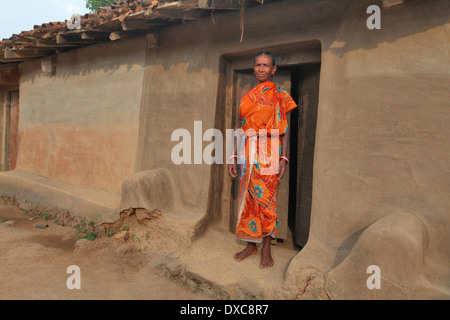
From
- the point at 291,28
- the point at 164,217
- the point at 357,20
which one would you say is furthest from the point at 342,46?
the point at 164,217

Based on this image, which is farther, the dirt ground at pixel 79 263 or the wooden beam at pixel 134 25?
the wooden beam at pixel 134 25

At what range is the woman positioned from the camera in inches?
120

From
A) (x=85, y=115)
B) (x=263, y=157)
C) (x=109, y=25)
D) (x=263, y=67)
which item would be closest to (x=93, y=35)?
(x=109, y=25)

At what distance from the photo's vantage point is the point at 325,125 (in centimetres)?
291

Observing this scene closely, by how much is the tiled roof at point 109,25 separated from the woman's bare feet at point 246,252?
7.92 ft

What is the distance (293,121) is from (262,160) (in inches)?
48.8

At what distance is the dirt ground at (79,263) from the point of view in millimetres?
2943

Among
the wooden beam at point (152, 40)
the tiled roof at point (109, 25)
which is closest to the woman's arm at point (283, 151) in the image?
the tiled roof at point (109, 25)

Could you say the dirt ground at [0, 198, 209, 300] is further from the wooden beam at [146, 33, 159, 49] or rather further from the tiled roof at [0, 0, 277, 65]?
the tiled roof at [0, 0, 277, 65]

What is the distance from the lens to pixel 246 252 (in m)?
3.19

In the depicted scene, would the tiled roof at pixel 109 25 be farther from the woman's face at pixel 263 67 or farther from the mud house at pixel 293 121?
the woman's face at pixel 263 67

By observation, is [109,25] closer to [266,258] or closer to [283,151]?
[283,151]

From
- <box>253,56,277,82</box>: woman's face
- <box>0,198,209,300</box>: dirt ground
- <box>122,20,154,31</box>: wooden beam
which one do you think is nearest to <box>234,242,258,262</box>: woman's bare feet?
<box>0,198,209,300</box>: dirt ground

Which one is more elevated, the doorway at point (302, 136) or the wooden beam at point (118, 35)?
the wooden beam at point (118, 35)
